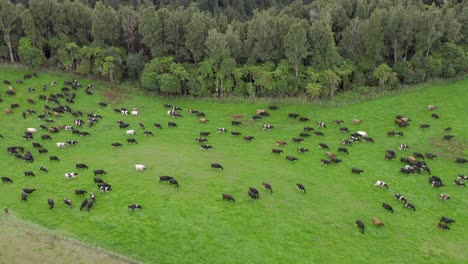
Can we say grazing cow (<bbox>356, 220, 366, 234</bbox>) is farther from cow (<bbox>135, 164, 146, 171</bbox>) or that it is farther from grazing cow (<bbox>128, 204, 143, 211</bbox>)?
cow (<bbox>135, 164, 146, 171</bbox>)

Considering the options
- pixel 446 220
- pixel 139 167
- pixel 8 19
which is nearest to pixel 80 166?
pixel 139 167

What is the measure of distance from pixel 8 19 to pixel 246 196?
2407 inches

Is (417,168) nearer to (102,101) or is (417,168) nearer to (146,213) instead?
(146,213)

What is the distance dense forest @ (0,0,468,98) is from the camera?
68562 millimetres

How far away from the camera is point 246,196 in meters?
39.2

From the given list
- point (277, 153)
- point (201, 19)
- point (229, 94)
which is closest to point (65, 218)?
point (277, 153)

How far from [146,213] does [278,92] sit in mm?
37576

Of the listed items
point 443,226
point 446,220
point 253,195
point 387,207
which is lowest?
point 443,226

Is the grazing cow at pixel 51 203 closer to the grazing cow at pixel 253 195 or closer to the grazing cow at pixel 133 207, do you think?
the grazing cow at pixel 133 207

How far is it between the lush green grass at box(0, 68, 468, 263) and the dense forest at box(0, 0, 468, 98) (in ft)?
30.2

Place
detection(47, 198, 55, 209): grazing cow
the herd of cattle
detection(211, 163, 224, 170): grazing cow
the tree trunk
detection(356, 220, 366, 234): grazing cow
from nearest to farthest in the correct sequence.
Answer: detection(356, 220, 366, 234): grazing cow < detection(47, 198, 55, 209): grazing cow < the herd of cattle < detection(211, 163, 224, 170): grazing cow < the tree trunk

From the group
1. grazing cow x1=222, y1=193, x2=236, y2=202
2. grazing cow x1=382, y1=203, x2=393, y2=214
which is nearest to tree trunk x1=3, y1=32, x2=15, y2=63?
grazing cow x1=222, y1=193, x2=236, y2=202

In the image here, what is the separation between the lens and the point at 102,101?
66.8 meters

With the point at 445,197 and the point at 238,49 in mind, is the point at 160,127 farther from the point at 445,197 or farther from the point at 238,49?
the point at 445,197
